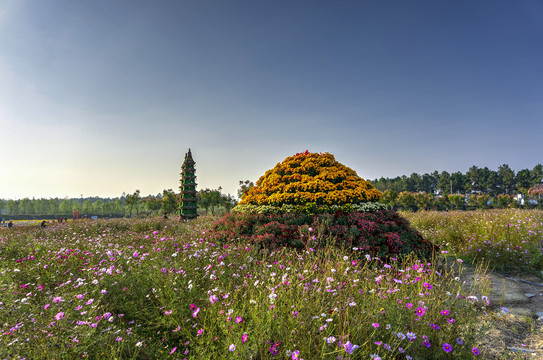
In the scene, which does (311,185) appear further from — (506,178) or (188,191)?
(506,178)

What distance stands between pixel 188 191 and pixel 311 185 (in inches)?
577

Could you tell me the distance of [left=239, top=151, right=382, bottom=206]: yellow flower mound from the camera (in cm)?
699

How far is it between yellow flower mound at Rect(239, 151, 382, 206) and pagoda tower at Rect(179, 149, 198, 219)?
12234 mm

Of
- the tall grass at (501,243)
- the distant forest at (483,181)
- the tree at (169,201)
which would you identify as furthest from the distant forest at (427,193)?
the tall grass at (501,243)

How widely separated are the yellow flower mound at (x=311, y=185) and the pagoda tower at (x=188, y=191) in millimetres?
12234

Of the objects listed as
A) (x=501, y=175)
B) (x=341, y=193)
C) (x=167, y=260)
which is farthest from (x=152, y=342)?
(x=501, y=175)

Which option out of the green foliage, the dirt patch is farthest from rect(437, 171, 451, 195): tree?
the dirt patch

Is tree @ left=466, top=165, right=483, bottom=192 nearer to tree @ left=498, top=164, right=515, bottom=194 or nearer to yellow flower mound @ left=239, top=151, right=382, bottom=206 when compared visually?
tree @ left=498, top=164, right=515, bottom=194

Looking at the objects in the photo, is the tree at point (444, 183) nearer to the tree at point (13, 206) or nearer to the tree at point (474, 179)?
the tree at point (474, 179)

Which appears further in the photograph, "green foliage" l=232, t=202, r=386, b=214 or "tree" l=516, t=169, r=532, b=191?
"tree" l=516, t=169, r=532, b=191

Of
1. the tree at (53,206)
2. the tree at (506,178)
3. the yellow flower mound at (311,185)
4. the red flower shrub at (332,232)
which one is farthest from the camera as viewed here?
the tree at (506,178)

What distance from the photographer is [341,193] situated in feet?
23.2

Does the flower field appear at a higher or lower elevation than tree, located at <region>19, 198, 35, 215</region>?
lower

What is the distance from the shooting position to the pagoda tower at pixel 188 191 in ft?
64.1
